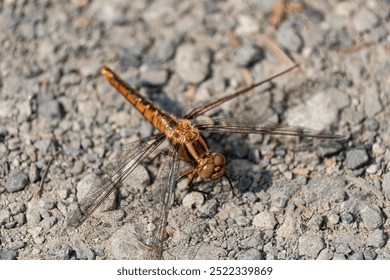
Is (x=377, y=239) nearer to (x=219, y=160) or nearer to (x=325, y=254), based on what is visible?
(x=325, y=254)

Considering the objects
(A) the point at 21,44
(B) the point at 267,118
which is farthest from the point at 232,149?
(A) the point at 21,44

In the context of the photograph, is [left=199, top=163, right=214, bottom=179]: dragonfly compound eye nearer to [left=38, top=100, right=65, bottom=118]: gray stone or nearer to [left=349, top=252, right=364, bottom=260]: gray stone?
[left=349, top=252, right=364, bottom=260]: gray stone

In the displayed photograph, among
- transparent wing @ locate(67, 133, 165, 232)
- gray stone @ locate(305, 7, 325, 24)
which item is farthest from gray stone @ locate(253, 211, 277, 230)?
gray stone @ locate(305, 7, 325, 24)

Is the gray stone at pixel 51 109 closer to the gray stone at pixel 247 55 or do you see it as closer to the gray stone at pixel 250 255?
the gray stone at pixel 247 55

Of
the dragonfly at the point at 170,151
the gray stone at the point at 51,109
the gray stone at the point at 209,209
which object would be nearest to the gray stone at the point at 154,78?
the dragonfly at the point at 170,151

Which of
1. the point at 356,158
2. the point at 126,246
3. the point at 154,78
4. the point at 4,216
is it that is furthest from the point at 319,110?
the point at 4,216
